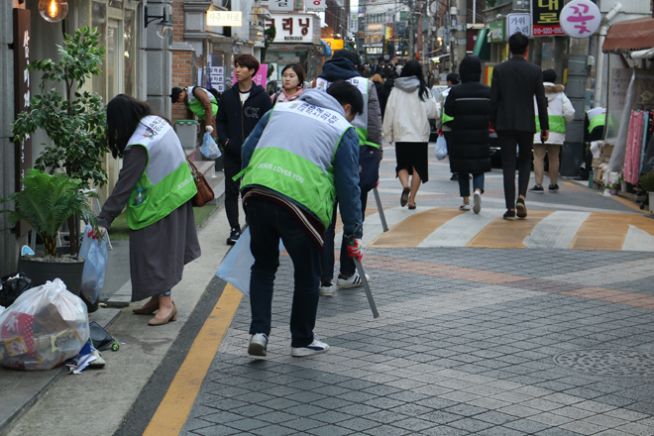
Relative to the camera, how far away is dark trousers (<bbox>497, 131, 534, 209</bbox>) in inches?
552

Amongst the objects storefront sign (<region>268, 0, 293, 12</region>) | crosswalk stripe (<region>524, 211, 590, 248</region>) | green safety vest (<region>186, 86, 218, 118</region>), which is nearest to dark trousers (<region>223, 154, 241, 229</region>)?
crosswalk stripe (<region>524, 211, 590, 248</region>)

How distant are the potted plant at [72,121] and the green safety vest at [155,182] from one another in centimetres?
42

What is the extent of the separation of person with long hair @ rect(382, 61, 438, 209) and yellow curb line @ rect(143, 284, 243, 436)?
5.90 m

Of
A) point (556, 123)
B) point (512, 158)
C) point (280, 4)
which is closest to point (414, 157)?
point (512, 158)

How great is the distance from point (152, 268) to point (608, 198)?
10764mm

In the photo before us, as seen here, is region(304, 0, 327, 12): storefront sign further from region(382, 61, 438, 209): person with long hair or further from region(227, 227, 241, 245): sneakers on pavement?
region(227, 227, 241, 245): sneakers on pavement

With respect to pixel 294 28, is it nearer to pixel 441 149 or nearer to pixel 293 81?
pixel 441 149

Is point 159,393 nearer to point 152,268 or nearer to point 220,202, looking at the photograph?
point 152,268

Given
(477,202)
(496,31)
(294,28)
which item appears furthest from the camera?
(294,28)

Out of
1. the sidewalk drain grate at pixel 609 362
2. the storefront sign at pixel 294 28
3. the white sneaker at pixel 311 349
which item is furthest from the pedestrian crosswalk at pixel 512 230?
the storefront sign at pixel 294 28

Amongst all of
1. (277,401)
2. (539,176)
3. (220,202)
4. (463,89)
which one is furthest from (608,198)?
(277,401)

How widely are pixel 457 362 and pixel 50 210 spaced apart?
2831 millimetres

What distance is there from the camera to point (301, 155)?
719 cm

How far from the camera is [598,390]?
6805 millimetres
